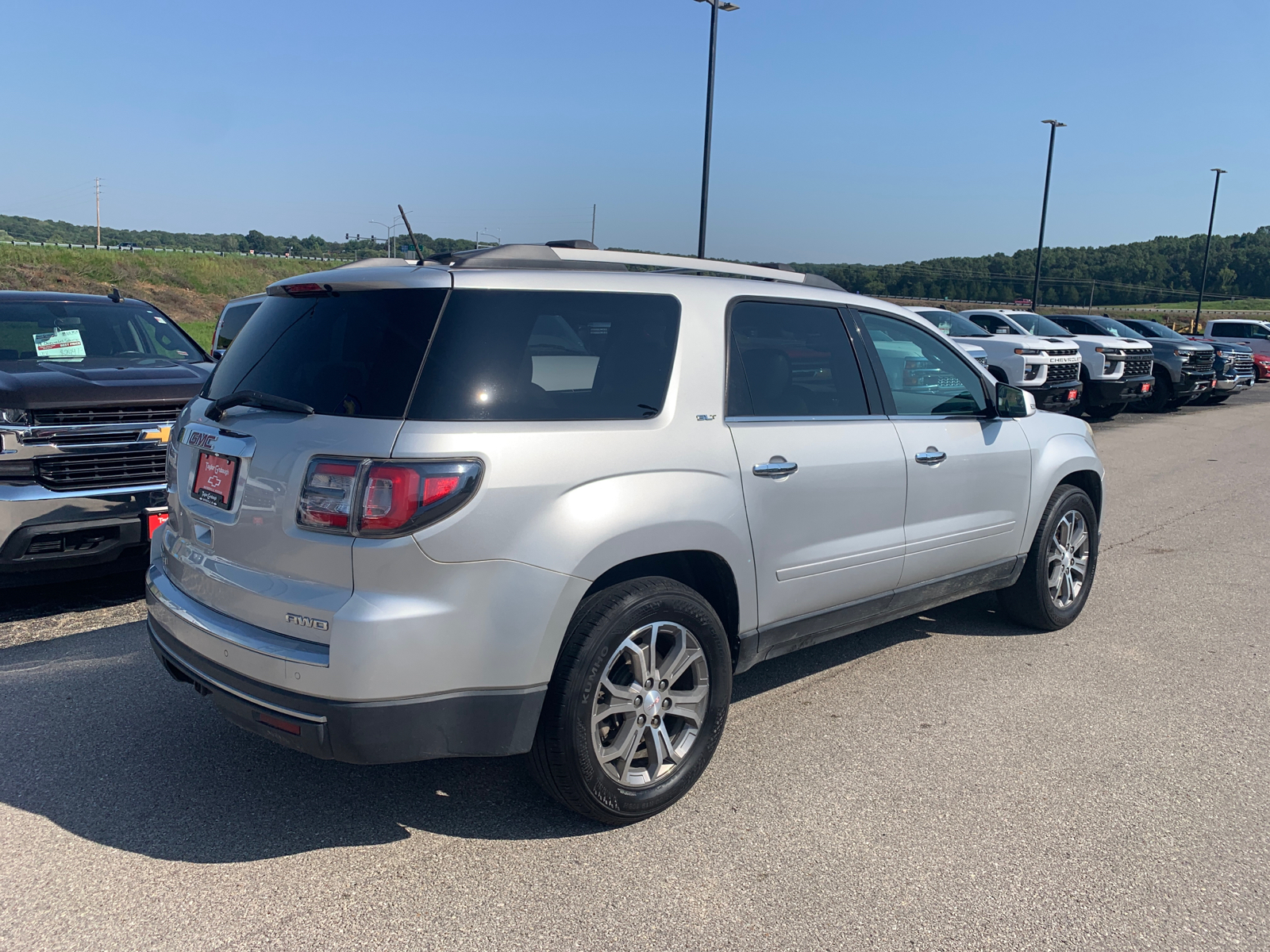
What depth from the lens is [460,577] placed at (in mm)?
2721

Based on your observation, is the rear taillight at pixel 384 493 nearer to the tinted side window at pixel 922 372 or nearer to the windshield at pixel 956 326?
the tinted side window at pixel 922 372

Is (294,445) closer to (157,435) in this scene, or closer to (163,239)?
(157,435)

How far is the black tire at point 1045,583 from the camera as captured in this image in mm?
5090

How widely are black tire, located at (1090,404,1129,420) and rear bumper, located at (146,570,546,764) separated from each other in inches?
735

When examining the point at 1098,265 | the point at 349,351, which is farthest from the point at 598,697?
the point at 1098,265

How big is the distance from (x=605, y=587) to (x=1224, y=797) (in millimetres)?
2407

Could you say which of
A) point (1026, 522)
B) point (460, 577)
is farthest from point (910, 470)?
point (460, 577)

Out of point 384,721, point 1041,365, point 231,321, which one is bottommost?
point 384,721

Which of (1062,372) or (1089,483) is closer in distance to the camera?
(1089,483)

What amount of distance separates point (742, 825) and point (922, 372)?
2.38m

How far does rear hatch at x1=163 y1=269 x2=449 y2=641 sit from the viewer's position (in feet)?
8.98

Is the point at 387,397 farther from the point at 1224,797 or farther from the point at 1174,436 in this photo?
the point at 1174,436

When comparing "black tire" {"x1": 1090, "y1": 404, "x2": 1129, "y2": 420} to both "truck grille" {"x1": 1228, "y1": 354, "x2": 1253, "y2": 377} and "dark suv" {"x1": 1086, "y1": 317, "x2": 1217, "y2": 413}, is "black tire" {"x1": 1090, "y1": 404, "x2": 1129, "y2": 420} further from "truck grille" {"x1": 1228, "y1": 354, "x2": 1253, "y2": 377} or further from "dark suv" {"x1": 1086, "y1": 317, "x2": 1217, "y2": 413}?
"truck grille" {"x1": 1228, "y1": 354, "x2": 1253, "y2": 377}

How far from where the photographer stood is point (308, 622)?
8.96 ft
